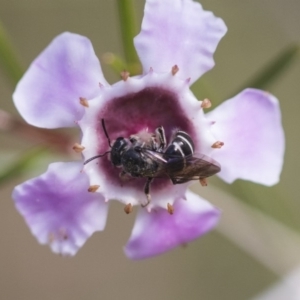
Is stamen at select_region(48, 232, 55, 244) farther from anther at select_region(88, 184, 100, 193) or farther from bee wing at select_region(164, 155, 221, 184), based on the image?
bee wing at select_region(164, 155, 221, 184)

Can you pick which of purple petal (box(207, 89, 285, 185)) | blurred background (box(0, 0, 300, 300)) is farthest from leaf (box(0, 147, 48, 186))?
blurred background (box(0, 0, 300, 300))

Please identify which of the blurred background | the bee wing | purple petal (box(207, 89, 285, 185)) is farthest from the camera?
the blurred background

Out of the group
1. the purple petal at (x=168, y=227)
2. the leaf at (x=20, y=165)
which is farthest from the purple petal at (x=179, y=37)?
the leaf at (x=20, y=165)

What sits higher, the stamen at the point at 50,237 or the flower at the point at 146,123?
the flower at the point at 146,123

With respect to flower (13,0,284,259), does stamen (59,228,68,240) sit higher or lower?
lower

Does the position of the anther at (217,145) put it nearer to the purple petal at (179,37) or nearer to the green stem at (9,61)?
the purple petal at (179,37)

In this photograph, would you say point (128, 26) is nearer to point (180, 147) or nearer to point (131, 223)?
point (180, 147)

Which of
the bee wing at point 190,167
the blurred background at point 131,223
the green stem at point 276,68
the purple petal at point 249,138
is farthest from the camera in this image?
the blurred background at point 131,223
